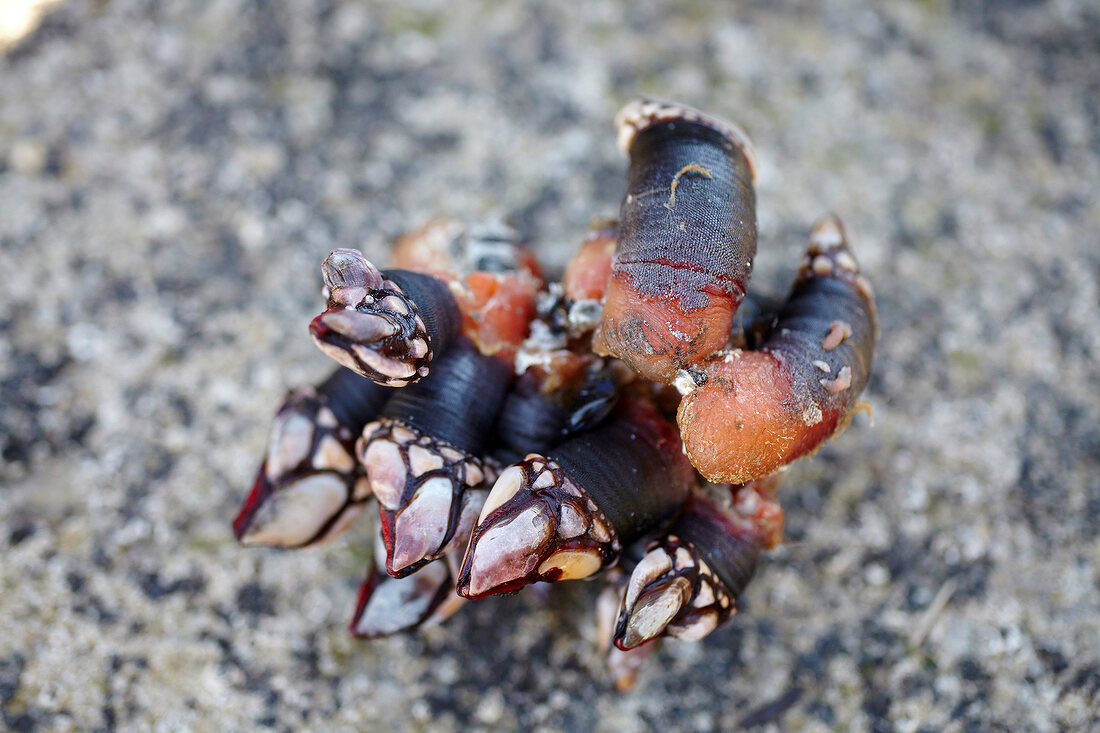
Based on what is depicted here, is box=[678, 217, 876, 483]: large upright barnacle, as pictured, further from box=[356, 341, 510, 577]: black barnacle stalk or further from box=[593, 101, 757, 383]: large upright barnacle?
box=[356, 341, 510, 577]: black barnacle stalk

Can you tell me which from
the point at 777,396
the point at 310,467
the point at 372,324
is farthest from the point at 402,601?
the point at 777,396

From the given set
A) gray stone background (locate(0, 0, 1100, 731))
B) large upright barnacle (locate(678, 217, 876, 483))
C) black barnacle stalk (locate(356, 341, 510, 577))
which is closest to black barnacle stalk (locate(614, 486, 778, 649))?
large upright barnacle (locate(678, 217, 876, 483))

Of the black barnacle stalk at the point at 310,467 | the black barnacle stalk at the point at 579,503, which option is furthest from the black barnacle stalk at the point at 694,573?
the black barnacle stalk at the point at 310,467

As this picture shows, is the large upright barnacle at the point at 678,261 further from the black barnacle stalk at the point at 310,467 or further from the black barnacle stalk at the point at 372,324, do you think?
the black barnacle stalk at the point at 310,467

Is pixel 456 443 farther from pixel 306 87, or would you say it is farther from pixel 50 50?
pixel 50 50

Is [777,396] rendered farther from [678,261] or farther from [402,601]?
[402,601]

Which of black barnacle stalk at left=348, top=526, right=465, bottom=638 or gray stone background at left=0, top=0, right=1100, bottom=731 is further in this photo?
gray stone background at left=0, top=0, right=1100, bottom=731
